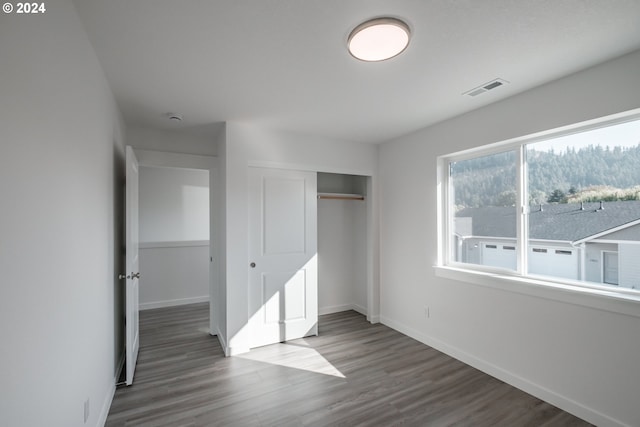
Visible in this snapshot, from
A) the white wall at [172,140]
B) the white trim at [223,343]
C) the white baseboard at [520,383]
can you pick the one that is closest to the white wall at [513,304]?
the white baseboard at [520,383]

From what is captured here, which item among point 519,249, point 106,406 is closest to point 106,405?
point 106,406

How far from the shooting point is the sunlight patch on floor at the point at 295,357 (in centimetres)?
286

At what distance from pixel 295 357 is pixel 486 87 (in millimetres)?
3136

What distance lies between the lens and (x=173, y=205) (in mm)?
5105

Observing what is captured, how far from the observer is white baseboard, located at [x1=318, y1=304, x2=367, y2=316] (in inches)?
176

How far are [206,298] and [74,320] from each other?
3.92 meters

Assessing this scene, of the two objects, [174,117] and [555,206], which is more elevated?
[174,117]

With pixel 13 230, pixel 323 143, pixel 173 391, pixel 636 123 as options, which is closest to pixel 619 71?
pixel 636 123

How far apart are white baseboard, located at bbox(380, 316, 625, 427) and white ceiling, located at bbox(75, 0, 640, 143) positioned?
8.08ft

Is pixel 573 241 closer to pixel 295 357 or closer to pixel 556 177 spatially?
pixel 556 177

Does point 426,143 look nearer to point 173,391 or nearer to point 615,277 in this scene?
point 615,277

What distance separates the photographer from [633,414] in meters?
1.89

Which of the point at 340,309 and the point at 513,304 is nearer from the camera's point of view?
the point at 513,304

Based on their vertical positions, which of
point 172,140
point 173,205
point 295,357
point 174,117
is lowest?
point 295,357
